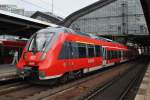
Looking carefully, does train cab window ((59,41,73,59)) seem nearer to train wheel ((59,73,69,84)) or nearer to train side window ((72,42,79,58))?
train side window ((72,42,79,58))

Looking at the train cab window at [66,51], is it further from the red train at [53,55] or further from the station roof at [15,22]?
the station roof at [15,22]

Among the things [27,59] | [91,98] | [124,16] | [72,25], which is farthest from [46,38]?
[72,25]

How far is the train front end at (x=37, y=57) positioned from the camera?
13.1m

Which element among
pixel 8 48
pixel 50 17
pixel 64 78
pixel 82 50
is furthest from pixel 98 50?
pixel 50 17

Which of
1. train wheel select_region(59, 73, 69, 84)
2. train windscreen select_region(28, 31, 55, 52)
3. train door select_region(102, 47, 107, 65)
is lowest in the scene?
train wheel select_region(59, 73, 69, 84)

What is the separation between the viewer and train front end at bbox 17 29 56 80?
42.9 feet

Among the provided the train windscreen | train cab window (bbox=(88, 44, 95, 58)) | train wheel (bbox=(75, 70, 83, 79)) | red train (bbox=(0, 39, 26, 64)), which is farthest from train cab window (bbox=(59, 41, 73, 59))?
red train (bbox=(0, 39, 26, 64))

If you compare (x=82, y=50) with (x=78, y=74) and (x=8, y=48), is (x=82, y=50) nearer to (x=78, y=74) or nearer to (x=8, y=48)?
(x=78, y=74)

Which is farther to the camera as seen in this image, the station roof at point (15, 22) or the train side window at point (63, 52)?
the station roof at point (15, 22)

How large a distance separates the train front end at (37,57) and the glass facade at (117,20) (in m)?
42.1

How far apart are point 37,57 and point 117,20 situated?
45.8 meters

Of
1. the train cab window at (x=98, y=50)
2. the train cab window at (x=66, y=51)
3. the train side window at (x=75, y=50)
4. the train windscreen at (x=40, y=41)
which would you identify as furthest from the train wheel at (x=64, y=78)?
the train cab window at (x=98, y=50)

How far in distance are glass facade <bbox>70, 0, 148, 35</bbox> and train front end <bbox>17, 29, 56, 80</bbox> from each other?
42.1m

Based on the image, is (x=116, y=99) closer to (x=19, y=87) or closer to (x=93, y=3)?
(x=19, y=87)
